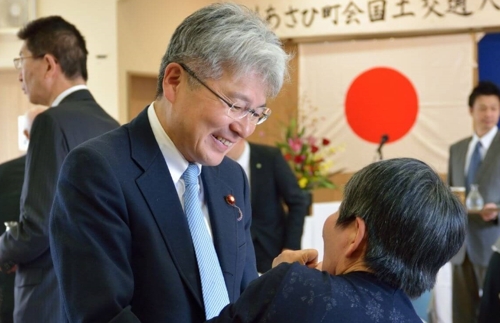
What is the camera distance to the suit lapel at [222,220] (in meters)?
1.35

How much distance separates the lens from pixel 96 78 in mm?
5398

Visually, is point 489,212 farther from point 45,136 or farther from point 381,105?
point 45,136

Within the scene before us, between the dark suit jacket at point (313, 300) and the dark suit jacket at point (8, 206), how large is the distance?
1478 mm

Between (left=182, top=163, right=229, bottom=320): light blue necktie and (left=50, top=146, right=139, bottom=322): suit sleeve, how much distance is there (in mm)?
139

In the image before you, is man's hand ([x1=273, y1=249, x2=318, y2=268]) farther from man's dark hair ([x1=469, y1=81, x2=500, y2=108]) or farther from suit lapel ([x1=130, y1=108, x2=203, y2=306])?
man's dark hair ([x1=469, y1=81, x2=500, y2=108])

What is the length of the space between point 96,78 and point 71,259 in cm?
441

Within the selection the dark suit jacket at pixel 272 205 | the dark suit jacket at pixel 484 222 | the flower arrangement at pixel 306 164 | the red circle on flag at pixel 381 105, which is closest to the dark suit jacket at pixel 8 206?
the dark suit jacket at pixel 272 205

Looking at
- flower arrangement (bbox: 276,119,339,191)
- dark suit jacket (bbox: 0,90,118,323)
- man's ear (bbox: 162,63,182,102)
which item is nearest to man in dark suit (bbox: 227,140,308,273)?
flower arrangement (bbox: 276,119,339,191)

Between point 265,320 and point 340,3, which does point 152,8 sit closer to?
point 340,3

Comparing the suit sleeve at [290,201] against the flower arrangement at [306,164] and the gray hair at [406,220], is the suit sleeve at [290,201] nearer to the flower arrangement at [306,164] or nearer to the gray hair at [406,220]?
the flower arrangement at [306,164]

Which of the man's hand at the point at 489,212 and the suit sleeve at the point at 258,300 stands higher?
the suit sleeve at the point at 258,300

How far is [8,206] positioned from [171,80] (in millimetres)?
1313

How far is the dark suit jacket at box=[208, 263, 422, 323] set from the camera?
1.06 metres

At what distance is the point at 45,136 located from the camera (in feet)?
6.89
